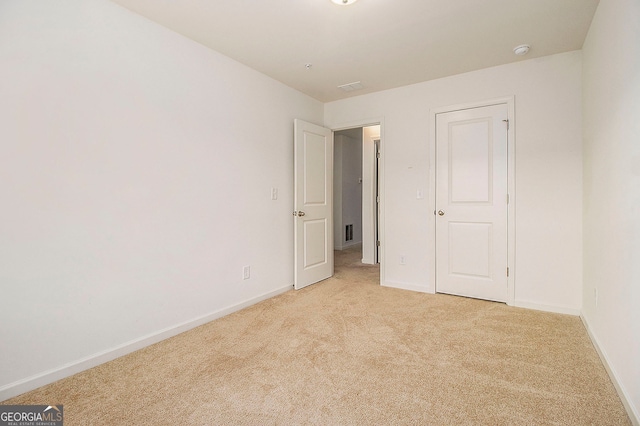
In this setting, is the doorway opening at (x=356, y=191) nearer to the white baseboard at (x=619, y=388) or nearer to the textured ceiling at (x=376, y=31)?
the textured ceiling at (x=376, y=31)

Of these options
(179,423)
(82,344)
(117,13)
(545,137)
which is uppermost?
(117,13)

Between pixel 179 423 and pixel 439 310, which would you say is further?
pixel 439 310

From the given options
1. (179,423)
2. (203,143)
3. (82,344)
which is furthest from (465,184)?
(82,344)

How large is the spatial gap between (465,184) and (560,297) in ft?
4.48

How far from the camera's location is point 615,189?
1.81m

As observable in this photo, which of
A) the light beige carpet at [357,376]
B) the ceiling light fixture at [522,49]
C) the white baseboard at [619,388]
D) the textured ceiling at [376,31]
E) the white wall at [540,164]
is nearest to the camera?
the white baseboard at [619,388]

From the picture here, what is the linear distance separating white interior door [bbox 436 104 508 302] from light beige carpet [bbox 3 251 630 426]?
20.9 inches

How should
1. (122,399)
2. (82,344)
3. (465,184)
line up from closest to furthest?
(122,399) < (82,344) < (465,184)

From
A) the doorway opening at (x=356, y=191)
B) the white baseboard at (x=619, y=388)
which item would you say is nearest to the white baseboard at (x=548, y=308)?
the white baseboard at (x=619, y=388)

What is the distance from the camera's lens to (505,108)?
3.11 meters

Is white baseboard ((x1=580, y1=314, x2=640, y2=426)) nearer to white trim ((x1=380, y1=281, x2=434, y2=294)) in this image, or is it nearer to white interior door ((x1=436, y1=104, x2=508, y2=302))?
white interior door ((x1=436, y1=104, x2=508, y2=302))

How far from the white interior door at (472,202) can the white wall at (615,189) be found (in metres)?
0.72

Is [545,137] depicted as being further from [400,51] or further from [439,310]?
[439,310]

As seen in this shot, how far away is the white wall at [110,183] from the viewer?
1.72 m
